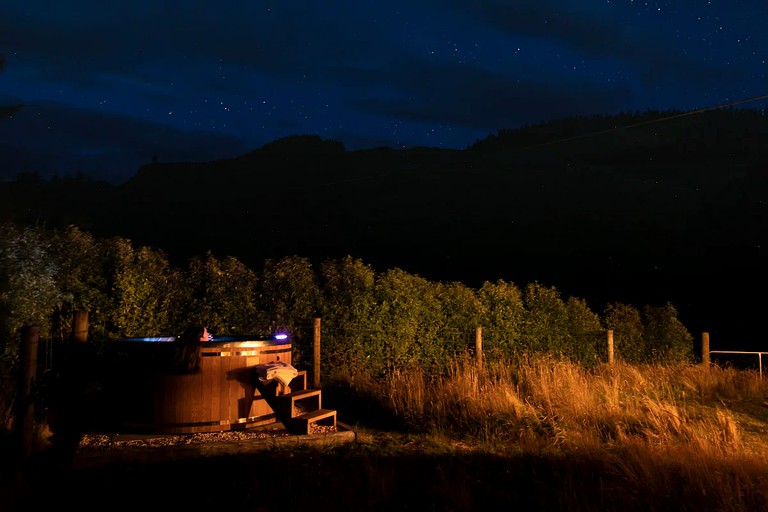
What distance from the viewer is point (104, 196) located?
59.8m

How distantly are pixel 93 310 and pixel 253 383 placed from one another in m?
2.78

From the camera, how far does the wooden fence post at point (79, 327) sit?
6.97 meters

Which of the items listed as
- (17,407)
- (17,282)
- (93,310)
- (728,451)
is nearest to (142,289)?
(93,310)

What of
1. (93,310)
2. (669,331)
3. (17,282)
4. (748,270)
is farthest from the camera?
(748,270)

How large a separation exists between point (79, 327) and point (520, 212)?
5351 centimetres

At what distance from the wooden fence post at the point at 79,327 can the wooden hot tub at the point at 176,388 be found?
1.32ft

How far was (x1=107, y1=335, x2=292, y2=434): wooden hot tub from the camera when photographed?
6.80 metres

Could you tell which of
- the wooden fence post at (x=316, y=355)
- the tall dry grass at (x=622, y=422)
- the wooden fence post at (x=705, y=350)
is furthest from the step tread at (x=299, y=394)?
the wooden fence post at (x=705, y=350)

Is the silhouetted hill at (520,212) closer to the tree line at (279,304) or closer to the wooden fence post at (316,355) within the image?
the tree line at (279,304)

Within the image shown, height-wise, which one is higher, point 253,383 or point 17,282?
point 17,282

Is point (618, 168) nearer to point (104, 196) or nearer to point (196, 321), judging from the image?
point (104, 196)

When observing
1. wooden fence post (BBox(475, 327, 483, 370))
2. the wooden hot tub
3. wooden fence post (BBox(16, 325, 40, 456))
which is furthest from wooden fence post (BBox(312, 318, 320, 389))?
wooden fence post (BBox(16, 325, 40, 456))

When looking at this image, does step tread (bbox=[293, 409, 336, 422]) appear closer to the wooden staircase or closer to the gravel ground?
the wooden staircase

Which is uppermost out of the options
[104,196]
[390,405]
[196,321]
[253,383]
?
[104,196]
